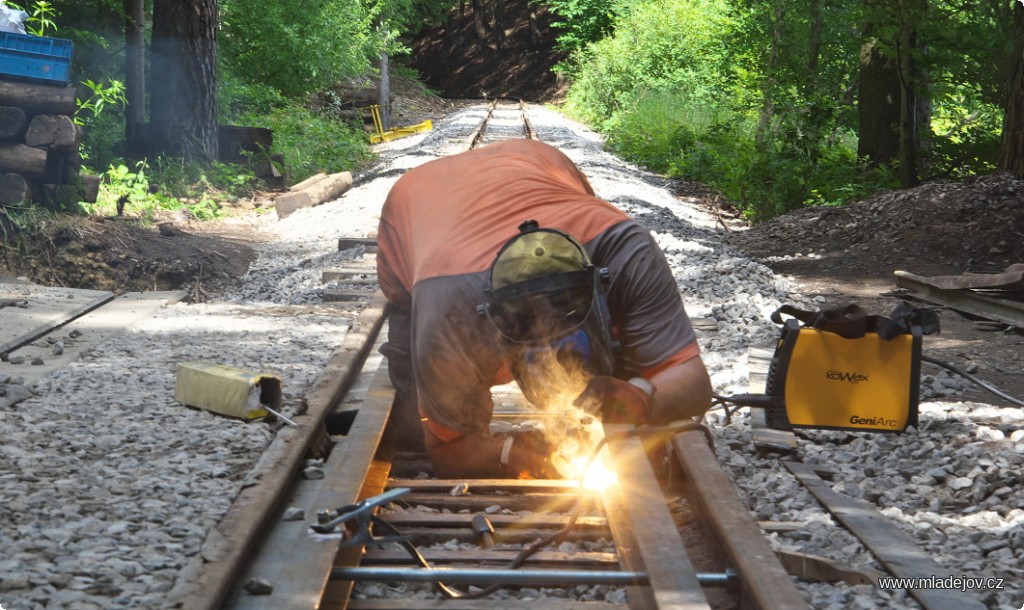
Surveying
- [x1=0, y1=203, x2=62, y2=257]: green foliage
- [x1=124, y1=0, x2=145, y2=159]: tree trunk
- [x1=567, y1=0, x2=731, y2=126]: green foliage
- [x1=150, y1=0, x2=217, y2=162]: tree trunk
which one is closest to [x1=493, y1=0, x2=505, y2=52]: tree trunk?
[x1=567, y1=0, x2=731, y2=126]: green foliage

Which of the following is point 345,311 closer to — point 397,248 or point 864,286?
point 397,248

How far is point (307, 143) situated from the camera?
1744 cm

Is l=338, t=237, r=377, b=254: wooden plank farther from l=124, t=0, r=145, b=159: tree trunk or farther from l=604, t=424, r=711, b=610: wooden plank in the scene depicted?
l=604, t=424, r=711, b=610: wooden plank

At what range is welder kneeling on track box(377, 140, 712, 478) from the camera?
3.39 metres

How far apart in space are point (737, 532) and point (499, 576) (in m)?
0.71

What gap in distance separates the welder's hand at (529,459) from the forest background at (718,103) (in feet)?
20.0

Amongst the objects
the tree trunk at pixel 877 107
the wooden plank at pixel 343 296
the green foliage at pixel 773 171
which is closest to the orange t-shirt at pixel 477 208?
the wooden plank at pixel 343 296

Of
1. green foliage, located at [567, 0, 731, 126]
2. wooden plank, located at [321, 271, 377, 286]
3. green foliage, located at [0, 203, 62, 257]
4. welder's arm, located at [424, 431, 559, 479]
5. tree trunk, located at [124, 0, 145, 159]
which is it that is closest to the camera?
welder's arm, located at [424, 431, 559, 479]

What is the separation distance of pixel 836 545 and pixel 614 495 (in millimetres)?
726

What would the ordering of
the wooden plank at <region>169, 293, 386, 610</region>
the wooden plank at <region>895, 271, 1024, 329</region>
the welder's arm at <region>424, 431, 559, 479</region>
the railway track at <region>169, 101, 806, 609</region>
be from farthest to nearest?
the wooden plank at <region>895, 271, 1024, 329</region>, the welder's arm at <region>424, 431, 559, 479</region>, the railway track at <region>169, 101, 806, 609</region>, the wooden plank at <region>169, 293, 386, 610</region>

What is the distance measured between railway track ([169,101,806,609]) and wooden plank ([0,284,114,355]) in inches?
94.7

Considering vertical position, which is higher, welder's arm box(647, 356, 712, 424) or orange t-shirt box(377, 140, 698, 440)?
orange t-shirt box(377, 140, 698, 440)

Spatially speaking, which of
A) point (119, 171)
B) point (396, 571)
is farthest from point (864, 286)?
point (119, 171)

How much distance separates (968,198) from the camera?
999cm
